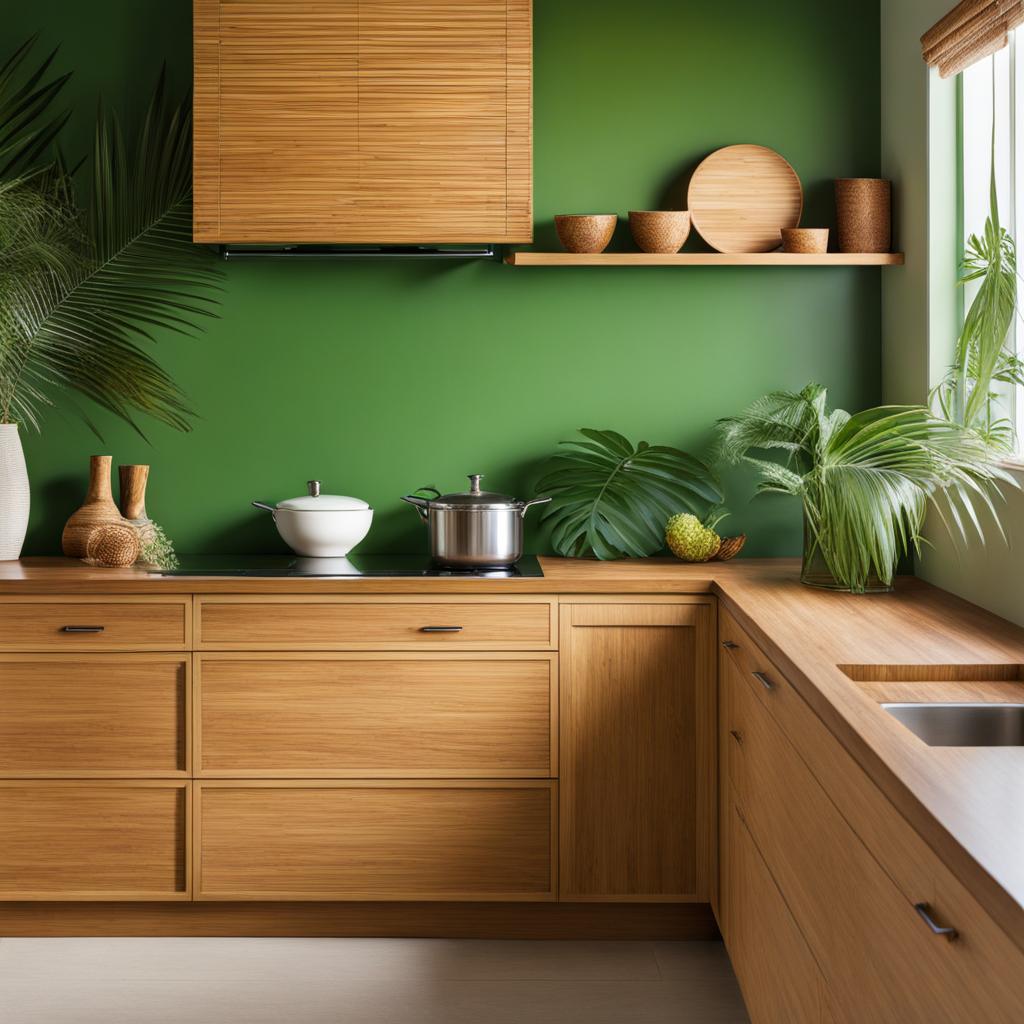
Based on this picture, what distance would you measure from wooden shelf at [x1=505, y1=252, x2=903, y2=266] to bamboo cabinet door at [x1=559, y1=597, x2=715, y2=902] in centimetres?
94

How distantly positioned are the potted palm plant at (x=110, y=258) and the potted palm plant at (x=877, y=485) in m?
1.77

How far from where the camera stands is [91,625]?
2.78 meters

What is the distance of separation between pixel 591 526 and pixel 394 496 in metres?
0.60

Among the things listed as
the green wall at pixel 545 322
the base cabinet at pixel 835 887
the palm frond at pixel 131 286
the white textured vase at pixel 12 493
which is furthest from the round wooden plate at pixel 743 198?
the white textured vase at pixel 12 493

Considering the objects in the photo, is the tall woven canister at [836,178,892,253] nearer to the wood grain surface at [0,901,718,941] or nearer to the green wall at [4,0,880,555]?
the green wall at [4,0,880,555]

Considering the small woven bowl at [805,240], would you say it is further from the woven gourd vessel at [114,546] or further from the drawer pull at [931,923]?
the drawer pull at [931,923]

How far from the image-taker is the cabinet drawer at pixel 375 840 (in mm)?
2799

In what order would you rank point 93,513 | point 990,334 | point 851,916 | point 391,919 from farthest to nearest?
point 93,513 < point 391,919 < point 990,334 < point 851,916

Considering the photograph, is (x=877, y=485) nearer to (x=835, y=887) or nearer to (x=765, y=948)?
(x=765, y=948)

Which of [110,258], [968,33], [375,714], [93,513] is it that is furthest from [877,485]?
[110,258]

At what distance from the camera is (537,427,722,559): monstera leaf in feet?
10.3

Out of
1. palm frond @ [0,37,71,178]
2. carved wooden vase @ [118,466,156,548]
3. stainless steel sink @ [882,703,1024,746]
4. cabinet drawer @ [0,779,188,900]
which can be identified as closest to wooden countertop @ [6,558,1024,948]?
stainless steel sink @ [882,703,1024,746]

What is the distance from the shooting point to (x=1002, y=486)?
A: 2.48 meters

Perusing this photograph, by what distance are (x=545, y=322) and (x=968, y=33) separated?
1.31 m
